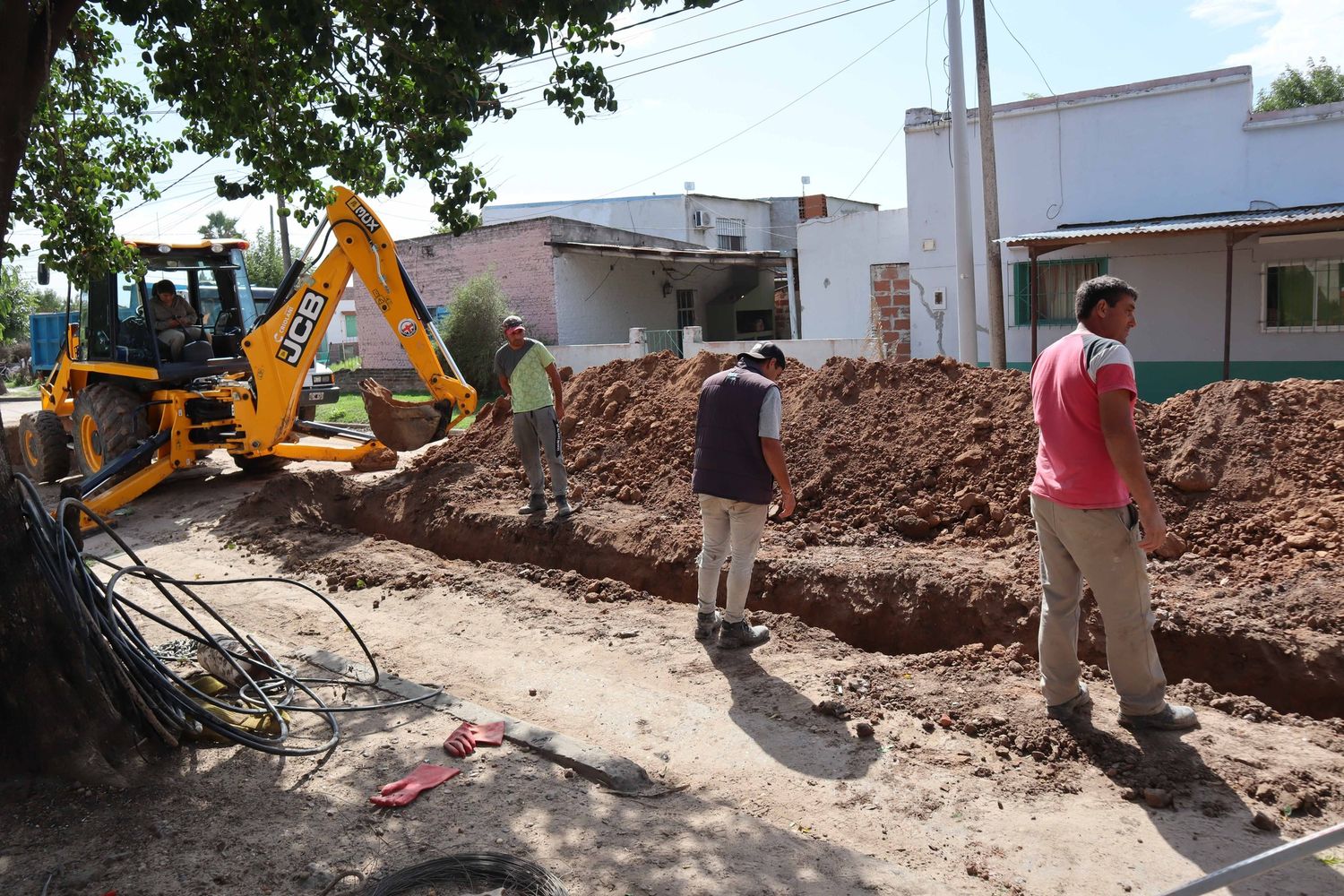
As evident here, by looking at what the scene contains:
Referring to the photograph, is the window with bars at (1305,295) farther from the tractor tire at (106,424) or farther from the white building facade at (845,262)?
the tractor tire at (106,424)

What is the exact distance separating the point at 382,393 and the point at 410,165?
14.2ft

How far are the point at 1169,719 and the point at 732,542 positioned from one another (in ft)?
7.97

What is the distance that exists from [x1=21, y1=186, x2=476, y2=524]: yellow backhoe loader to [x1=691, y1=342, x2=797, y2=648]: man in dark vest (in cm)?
483

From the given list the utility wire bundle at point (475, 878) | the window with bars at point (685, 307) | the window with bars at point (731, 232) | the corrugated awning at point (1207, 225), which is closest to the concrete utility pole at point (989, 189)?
the corrugated awning at point (1207, 225)

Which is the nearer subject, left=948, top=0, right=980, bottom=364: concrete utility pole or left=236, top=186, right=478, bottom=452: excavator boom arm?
left=236, top=186, right=478, bottom=452: excavator boom arm

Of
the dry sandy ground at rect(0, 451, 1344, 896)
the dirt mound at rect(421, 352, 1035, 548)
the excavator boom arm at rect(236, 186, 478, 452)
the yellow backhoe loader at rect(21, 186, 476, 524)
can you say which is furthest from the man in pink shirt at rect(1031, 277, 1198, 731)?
the yellow backhoe loader at rect(21, 186, 476, 524)

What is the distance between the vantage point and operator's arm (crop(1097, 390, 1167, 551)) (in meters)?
3.99

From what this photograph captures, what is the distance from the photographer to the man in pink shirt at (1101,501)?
4.03m

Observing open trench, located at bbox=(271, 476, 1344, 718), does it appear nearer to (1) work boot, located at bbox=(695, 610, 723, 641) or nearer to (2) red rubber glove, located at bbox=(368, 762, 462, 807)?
(1) work boot, located at bbox=(695, 610, 723, 641)

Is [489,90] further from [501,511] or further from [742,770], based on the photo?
[742,770]

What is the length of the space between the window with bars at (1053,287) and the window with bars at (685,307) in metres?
12.6

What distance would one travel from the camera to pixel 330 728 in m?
4.86

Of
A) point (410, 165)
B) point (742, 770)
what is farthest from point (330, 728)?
point (410, 165)

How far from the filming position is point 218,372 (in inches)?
463
